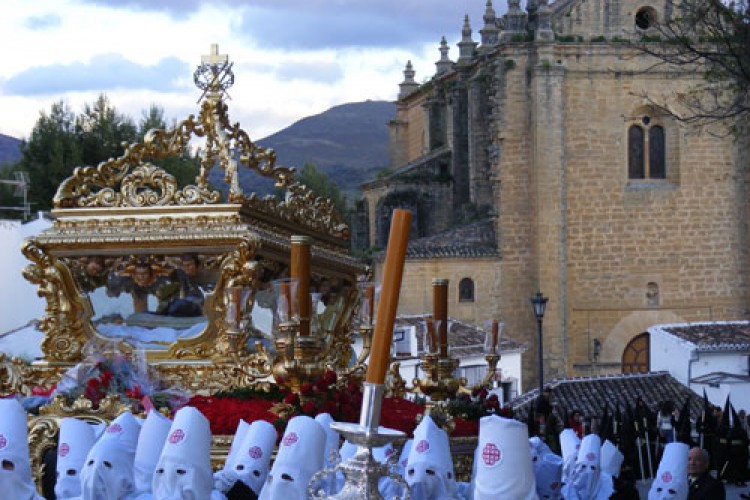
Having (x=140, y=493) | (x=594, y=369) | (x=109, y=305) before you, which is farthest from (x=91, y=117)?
(x=140, y=493)

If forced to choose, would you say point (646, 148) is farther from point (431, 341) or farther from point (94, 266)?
point (94, 266)

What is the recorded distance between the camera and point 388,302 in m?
3.95

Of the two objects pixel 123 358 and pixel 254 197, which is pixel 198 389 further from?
pixel 254 197

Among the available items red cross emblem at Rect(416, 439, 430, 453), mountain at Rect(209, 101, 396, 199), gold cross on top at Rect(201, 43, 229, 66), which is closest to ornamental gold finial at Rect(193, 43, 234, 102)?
gold cross on top at Rect(201, 43, 229, 66)

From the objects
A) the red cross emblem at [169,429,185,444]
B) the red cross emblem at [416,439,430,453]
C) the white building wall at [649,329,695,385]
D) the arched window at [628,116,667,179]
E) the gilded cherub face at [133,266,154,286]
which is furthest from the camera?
the arched window at [628,116,667,179]

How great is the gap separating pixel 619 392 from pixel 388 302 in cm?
2899

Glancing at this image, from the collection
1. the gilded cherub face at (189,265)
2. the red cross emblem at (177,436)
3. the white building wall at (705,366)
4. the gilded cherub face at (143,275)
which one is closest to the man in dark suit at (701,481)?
the gilded cherub face at (189,265)

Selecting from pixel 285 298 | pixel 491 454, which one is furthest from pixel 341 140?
pixel 491 454

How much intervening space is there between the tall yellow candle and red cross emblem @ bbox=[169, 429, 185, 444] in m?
3.08

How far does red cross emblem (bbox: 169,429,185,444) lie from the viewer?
6891mm

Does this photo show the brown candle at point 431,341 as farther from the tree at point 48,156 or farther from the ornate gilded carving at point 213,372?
the tree at point 48,156

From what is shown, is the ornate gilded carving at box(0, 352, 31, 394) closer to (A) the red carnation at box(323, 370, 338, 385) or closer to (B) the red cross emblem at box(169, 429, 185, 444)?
(A) the red carnation at box(323, 370, 338, 385)

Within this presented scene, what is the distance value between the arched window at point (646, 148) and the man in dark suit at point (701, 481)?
33.7 meters

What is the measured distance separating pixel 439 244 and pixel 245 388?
3370 cm
